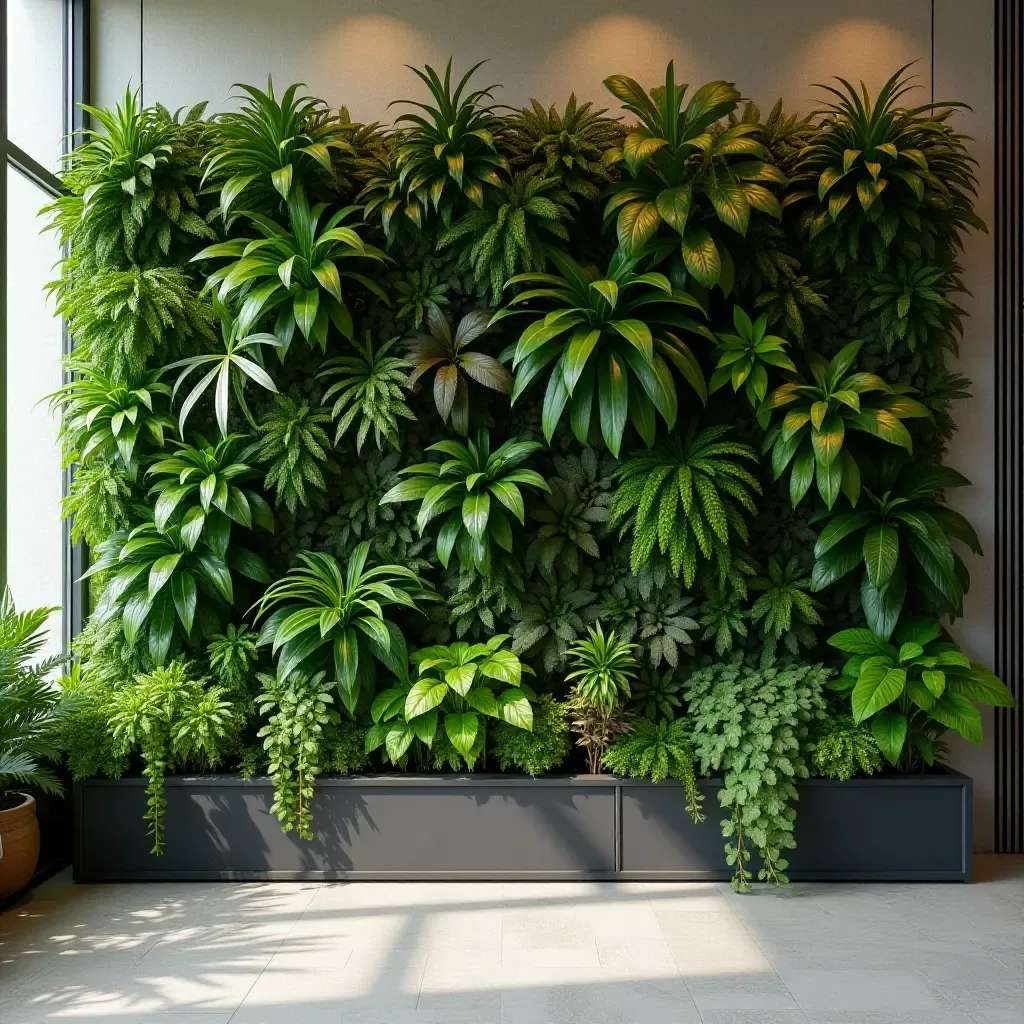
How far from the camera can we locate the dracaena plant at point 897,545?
374 centimetres

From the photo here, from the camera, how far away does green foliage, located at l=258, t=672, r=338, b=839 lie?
366 cm

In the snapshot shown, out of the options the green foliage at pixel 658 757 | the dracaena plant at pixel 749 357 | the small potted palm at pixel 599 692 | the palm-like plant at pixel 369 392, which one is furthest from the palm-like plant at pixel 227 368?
the green foliage at pixel 658 757

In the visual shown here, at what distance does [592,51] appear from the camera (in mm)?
4375

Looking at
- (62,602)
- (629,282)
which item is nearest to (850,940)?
(629,282)

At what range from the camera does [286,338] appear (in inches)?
154

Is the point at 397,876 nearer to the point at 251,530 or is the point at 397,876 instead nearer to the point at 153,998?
the point at 153,998

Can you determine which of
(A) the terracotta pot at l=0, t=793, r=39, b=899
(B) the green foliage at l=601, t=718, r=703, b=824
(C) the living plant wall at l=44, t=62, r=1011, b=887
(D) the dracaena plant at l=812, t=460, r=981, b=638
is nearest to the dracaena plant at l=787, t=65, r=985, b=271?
(C) the living plant wall at l=44, t=62, r=1011, b=887

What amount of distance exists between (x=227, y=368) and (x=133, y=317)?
0.43 m

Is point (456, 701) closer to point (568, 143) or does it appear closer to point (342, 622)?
point (342, 622)

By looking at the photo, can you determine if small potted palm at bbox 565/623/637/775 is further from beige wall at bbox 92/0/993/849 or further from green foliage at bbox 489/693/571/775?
beige wall at bbox 92/0/993/849

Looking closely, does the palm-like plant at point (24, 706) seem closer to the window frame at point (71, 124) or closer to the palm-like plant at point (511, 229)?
the window frame at point (71, 124)

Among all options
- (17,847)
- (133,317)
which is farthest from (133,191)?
(17,847)

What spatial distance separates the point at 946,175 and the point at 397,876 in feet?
12.0

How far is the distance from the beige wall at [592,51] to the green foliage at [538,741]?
1.87 meters
